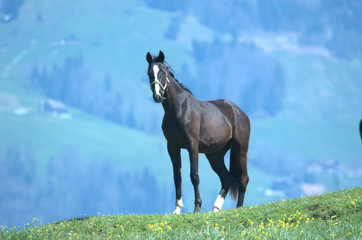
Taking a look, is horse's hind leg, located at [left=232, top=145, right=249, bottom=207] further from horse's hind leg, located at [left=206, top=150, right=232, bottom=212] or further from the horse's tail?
horse's hind leg, located at [left=206, top=150, right=232, bottom=212]

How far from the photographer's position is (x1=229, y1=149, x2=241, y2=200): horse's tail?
1210 cm

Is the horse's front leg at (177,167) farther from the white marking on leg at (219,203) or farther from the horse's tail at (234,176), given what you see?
the horse's tail at (234,176)

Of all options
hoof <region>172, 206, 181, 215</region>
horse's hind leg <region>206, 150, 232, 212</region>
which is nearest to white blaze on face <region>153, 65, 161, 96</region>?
hoof <region>172, 206, 181, 215</region>

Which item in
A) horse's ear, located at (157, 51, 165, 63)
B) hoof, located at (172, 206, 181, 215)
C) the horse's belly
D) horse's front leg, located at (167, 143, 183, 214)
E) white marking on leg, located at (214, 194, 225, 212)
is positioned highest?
horse's ear, located at (157, 51, 165, 63)

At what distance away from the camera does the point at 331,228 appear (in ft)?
28.2

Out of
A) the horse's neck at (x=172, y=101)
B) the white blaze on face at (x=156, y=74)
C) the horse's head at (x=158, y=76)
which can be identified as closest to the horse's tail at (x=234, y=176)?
the horse's neck at (x=172, y=101)

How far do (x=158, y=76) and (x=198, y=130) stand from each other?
4.73 ft

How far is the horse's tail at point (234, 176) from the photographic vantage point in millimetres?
12102

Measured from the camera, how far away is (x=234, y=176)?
12.3 metres

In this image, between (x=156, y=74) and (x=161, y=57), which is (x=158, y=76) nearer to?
(x=156, y=74)

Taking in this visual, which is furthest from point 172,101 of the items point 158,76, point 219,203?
point 219,203

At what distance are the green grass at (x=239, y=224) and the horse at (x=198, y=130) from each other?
1.12 metres

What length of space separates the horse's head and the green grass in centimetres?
234

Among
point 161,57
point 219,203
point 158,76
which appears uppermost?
point 161,57
